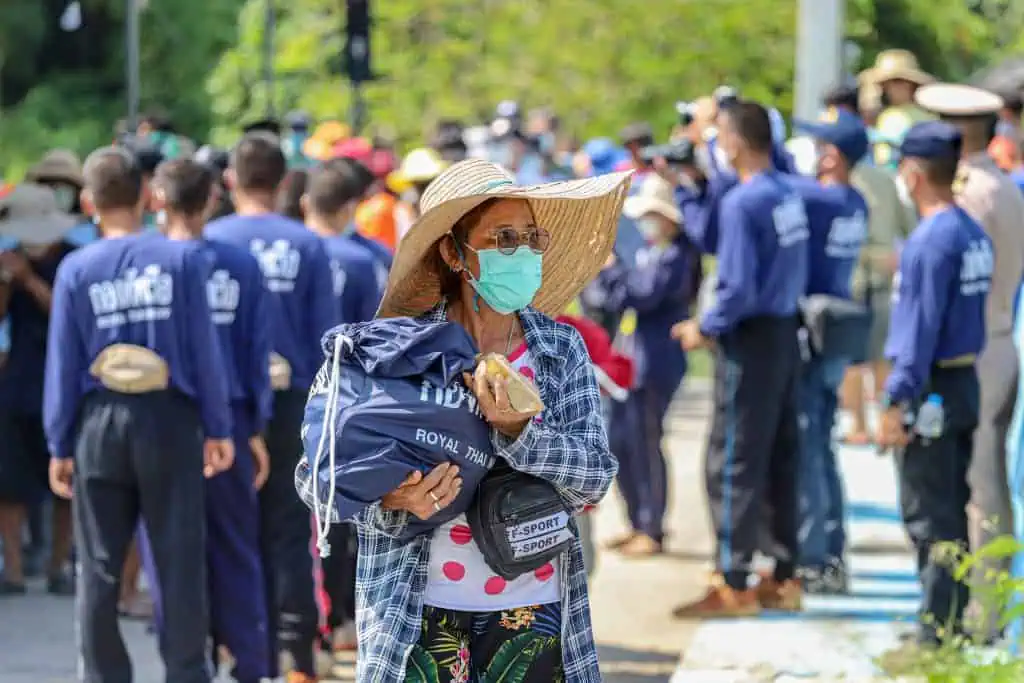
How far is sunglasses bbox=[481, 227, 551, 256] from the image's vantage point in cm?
432

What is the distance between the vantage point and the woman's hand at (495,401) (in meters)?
3.99

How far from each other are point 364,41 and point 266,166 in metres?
9.47

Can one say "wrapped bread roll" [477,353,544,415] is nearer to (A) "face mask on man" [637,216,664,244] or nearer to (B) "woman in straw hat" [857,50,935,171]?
(A) "face mask on man" [637,216,664,244]

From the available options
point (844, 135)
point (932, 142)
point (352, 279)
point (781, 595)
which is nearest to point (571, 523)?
point (932, 142)

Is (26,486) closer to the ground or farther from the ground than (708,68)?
closer to the ground

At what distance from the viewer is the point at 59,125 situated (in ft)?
85.8

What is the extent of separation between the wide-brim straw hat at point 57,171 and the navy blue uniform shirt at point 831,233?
13.1ft

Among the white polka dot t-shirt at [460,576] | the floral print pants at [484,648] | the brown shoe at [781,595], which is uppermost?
the white polka dot t-shirt at [460,576]

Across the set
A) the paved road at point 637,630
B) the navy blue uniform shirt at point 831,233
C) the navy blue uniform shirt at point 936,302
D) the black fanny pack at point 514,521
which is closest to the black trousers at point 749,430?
the paved road at point 637,630

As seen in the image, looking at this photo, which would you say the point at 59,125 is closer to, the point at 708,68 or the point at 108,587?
the point at 708,68

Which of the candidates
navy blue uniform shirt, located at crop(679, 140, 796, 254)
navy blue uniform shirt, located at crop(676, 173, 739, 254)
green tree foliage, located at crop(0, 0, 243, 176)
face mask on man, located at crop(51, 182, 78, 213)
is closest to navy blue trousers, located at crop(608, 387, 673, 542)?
navy blue uniform shirt, located at crop(676, 173, 739, 254)

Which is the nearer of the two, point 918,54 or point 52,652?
point 52,652

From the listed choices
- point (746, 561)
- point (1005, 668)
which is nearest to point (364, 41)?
point (746, 561)

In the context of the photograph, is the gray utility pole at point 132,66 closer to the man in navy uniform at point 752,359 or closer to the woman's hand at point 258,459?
the man in navy uniform at point 752,359
